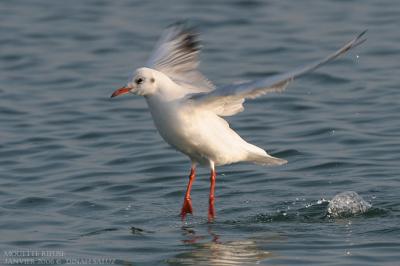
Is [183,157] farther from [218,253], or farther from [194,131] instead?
[218,253]

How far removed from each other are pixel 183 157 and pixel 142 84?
329 centimetres

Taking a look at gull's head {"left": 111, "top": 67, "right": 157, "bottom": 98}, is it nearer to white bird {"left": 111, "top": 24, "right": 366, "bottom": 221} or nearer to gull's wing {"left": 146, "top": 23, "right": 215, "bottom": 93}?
white bird {"left": 111, "top": 24, "right": 366, "bottom": 221}

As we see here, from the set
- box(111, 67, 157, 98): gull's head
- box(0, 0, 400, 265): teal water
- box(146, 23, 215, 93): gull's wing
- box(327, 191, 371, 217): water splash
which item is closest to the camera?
box(0, 0, 400, 265): teal water

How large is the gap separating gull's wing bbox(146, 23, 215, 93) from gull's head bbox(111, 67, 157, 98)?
3.11 feet

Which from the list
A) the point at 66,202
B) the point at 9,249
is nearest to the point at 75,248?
the point at 9,249

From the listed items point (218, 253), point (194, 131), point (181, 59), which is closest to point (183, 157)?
point (181, 59)

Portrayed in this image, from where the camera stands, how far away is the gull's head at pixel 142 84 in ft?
36.1

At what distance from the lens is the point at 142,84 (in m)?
11.0

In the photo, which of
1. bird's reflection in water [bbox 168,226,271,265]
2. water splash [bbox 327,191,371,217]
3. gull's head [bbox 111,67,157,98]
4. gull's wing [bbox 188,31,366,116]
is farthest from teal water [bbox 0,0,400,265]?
gull's head [bbox 111,67,157,98]

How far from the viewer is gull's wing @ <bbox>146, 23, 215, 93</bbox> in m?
12.1

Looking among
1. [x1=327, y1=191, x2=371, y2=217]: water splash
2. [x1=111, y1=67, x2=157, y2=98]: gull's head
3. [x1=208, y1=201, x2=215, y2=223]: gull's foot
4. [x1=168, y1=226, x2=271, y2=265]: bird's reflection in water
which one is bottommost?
[x1=168, y1=226, x2=271, y2=265]: bird's reflection in water

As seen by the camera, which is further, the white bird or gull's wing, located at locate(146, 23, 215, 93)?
gull's wing, located at locate(146, 23, 215, 93)

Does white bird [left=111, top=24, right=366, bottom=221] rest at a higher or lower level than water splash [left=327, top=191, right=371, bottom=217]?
higher

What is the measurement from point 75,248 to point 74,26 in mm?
11417
